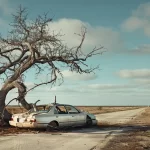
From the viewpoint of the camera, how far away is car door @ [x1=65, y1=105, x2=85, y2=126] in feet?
61.5

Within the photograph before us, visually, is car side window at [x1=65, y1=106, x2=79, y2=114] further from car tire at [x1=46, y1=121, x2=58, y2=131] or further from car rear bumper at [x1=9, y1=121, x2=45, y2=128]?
car rear bumper at [x1=9, y1=121, x2=45, y2=128]

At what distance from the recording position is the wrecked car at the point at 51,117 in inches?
661

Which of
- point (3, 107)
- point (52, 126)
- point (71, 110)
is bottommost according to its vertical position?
point (52, 126)

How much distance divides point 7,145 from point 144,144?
16.0 ft

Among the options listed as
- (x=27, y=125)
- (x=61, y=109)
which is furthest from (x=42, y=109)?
(x=27, y=125)

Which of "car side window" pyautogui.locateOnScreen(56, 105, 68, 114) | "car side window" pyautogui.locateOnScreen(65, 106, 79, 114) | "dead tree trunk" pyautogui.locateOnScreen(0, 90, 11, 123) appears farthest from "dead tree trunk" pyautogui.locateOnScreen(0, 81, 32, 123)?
"car side window" pyautogui.locateOnScreen(65, 106, 79, 114)

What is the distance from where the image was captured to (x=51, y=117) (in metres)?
17.3

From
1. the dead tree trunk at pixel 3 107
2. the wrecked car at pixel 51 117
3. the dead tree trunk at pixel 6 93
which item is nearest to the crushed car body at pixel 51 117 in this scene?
the wrecked car at pixel 51 117

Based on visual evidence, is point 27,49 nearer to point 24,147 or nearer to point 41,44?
point 41,44

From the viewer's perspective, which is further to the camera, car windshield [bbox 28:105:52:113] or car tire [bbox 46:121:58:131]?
car windshield [bbox 28:105:52:113]

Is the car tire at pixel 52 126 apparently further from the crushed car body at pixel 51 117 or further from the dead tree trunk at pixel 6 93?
the dead tree trunk at pixel 6 93

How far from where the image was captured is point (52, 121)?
17.4 metres

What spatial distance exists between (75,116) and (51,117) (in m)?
Result: 2.09

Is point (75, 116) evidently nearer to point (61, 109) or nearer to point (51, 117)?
point (61, 109)
